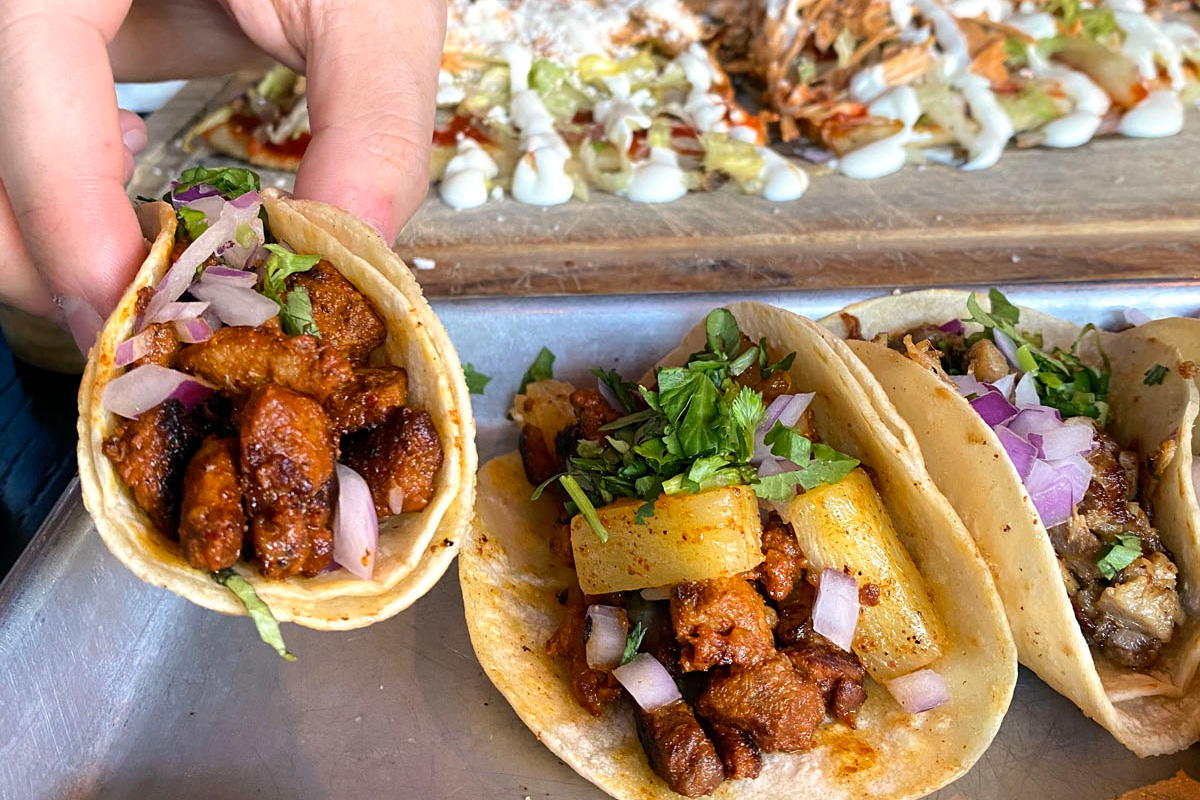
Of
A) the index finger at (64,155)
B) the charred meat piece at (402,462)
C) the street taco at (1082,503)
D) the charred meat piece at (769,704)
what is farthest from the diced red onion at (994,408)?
the index finger at (64,155)

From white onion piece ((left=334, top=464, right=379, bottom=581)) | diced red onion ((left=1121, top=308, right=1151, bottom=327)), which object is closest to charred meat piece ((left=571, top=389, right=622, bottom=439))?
white onion piece ((left=334, top=464, right=379, bottom=581))

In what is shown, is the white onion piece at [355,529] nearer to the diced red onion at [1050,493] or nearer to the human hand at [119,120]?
the human hand at [119,120]

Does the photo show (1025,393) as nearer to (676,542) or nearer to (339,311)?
(676,542)

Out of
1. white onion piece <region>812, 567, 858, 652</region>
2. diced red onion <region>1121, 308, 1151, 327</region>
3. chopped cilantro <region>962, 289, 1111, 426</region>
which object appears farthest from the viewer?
diced red onion <region>1121, 308, 1151, 327</region>

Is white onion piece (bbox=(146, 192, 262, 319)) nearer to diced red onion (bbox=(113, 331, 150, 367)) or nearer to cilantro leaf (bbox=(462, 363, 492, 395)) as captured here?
diced red onion (bbox=(113, 331, 150, 367))

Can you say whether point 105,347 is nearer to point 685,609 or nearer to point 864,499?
point 685,609

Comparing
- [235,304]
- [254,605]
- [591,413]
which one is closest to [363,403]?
[235,304]
